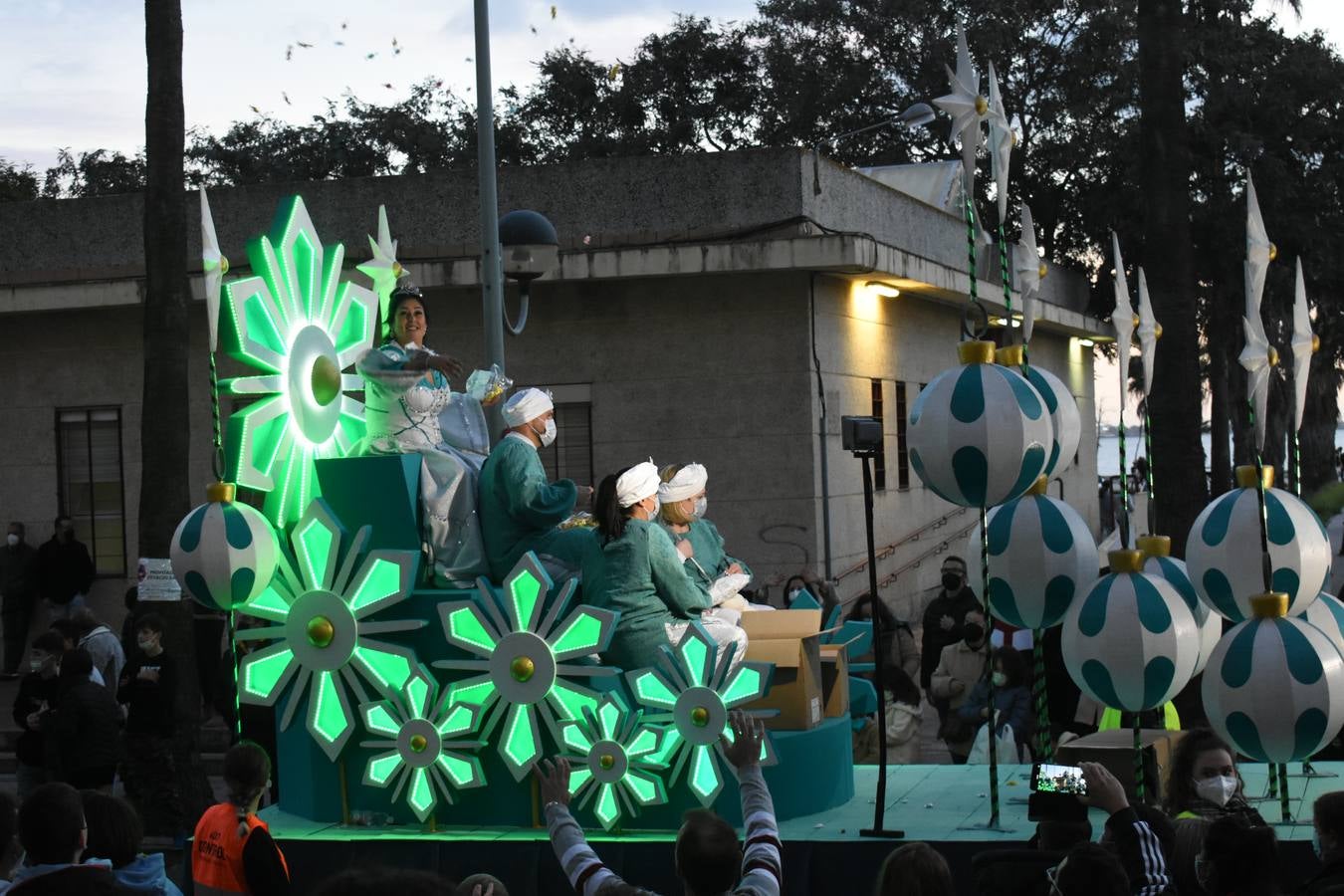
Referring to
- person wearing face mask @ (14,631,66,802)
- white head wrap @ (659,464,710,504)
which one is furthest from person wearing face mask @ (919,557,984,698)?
person wearing face mask @ (14,631,66,802)

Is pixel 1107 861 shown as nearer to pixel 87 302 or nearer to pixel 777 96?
pixel 87 302

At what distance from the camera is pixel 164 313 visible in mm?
12578

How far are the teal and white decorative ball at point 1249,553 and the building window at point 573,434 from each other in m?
10.7

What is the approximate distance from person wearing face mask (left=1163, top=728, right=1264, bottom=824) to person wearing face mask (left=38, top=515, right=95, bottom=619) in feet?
46.5

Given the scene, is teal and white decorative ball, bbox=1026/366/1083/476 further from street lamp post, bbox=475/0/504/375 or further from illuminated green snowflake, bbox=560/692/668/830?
street lamp post, bbox=475/0/504/375

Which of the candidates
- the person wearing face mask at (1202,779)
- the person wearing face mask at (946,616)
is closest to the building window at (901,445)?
the person wearing face mask at (946,616)

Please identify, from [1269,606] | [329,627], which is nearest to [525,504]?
[329,627]

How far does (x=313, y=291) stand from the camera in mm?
8875

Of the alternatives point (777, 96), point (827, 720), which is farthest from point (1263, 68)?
point (827, 720)

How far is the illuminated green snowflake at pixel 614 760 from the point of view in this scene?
773cm

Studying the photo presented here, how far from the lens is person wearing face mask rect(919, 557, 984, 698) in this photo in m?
12.0

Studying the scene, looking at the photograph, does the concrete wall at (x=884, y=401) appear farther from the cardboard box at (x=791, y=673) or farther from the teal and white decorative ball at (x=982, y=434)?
the teal and white decorative ball at (x=982, y=434)

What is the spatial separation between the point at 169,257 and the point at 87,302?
6369mm

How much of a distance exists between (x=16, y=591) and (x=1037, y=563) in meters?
13.7
